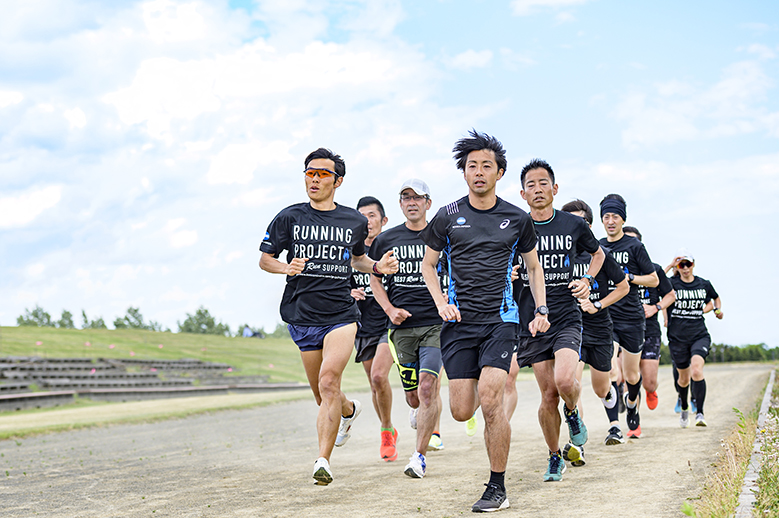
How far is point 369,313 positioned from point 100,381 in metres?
23.3

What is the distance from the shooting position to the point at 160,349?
5412 centimetres

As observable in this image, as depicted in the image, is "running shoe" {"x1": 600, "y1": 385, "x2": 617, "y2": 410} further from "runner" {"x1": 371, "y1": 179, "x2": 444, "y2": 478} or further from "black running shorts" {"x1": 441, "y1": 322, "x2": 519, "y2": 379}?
"black running shorts" {"x1": 441, "y1": 322, "x2": 519, "y2": 379}

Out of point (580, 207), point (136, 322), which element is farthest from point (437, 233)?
point (136, 322)

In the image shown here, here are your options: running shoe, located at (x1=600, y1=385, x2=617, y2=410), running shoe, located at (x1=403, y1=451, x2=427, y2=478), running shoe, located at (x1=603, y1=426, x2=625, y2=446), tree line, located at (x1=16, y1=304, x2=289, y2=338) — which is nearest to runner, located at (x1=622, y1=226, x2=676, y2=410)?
running shoe, located at (x1=600, y1=385, x2=617, y2=410)

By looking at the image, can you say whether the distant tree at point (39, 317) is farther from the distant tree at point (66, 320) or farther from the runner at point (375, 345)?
the runner at point (375, 345)

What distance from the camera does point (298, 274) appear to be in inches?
287

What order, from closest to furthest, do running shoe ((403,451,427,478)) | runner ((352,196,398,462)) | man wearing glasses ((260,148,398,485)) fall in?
1. man wearing glasses ((260,148,398,485))
2. running shoe ((403,451,427,478))
3. runner ((352,196,398,462))

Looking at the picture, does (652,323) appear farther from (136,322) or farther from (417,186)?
(136,322)

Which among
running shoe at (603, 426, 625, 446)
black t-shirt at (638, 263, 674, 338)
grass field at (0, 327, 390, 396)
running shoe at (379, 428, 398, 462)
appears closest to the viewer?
running shoe at (379, 428, 398, 462)

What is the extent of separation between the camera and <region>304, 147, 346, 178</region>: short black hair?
25.4ft

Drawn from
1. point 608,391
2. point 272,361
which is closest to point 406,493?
point 608,391

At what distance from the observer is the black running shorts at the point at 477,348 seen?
6.10m

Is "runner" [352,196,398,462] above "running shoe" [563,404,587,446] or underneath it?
above

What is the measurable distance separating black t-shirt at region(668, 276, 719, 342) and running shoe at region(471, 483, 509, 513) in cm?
897
